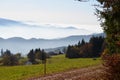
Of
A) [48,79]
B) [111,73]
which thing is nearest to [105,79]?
[111,73]

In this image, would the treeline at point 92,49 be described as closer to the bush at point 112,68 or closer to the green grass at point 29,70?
the green grass at point 29,70

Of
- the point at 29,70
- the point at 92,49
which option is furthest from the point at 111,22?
the point at 92,49

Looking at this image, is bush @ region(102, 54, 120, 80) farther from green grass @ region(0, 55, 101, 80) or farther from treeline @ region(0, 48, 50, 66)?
treeline @ region(0, 48, 50, 66)

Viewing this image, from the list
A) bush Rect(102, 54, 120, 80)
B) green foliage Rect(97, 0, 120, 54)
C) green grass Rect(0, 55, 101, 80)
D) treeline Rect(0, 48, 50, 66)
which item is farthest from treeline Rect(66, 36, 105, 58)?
bush Rect(102, 54, 120, 80)

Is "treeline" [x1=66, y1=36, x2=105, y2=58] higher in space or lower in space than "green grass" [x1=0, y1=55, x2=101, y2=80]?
higher

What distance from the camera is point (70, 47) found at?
13175cm

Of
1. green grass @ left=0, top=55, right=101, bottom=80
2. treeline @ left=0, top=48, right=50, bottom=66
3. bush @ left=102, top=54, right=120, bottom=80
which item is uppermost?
treeline @ left=0, top=48, right=50, bottom=66

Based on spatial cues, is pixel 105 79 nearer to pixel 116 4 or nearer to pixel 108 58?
pixel 108 58

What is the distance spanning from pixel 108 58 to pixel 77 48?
377 feet

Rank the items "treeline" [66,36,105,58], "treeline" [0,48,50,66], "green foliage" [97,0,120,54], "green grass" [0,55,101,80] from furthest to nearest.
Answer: "treeline" [0,48,50,66] → "treeline" [66,36,105,58] → "green grass" [0,55,101,80] → "green foliage" [97,0,120,54]

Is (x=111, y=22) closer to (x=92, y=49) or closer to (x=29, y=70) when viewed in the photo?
(x=29, y=70)

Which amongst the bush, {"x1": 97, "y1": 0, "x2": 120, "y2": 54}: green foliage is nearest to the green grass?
{"x1": 97, "y1": 0, "x2": 120, "y2": 54}: green foliage

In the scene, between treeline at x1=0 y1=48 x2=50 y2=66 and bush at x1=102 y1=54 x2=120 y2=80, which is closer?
bush at x1=102 y1=54 x2=120 y2=80

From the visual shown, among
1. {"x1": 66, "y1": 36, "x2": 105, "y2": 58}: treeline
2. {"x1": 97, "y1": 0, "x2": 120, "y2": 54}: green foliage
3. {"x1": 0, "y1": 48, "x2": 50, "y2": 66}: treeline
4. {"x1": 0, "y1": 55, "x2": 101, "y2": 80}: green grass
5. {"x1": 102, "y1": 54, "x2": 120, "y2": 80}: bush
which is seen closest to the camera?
{"x1": 102, "y1": 54, "x2": 120, "y2": 80}: bush
